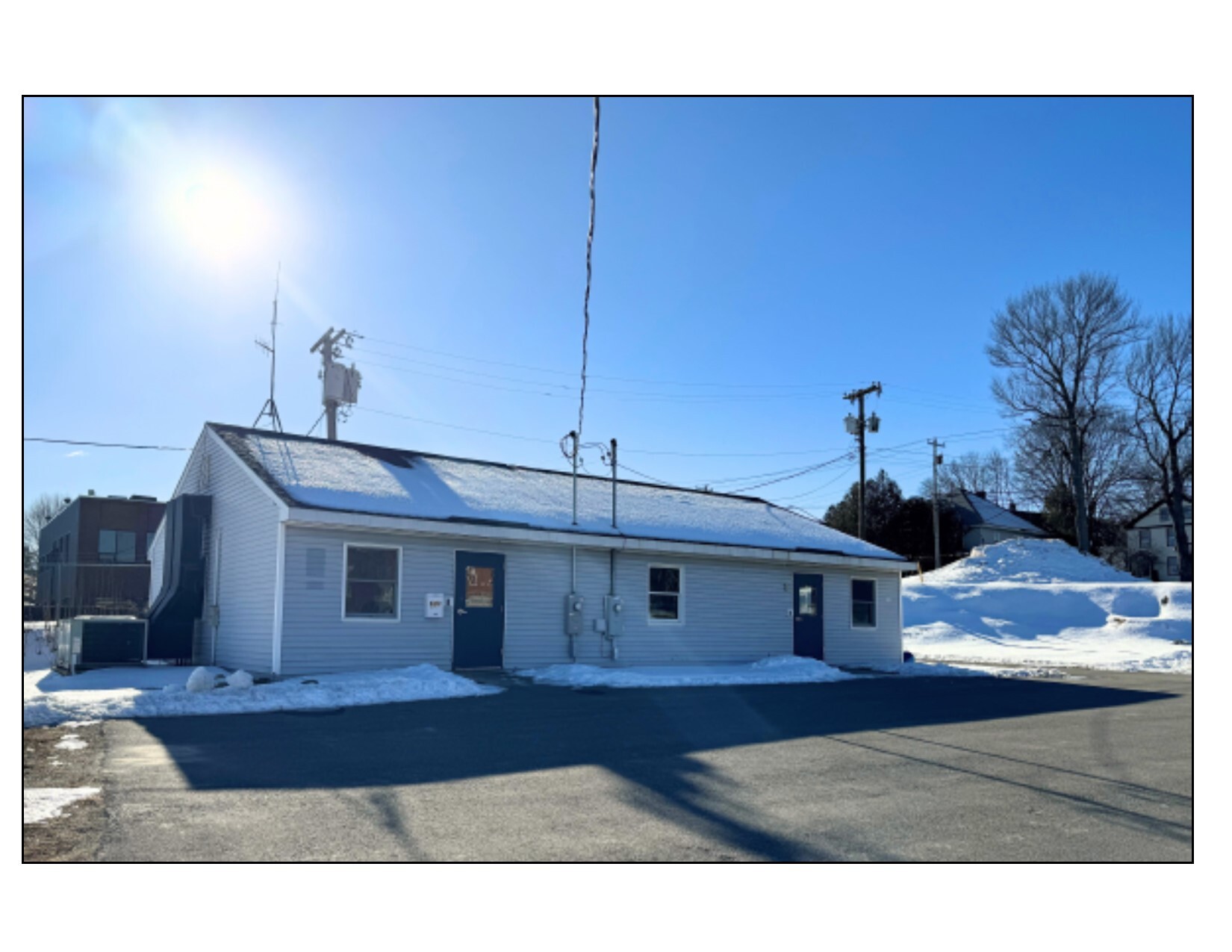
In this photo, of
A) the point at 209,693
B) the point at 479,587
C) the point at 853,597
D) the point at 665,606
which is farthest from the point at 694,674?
the point at 209,693

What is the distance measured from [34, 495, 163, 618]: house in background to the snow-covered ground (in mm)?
23595

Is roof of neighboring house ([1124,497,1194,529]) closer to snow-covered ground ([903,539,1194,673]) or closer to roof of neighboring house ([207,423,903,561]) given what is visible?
snow-covered ground ([903,539,1194,673])

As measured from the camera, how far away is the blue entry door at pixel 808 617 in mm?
A: 21438

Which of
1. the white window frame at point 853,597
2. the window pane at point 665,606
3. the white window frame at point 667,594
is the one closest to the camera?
the white window frame at point 667,594

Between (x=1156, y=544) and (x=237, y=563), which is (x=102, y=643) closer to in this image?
(x=237, y=563)

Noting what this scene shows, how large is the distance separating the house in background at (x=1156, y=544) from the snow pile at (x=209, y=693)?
5622 cm

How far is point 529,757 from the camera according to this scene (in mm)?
8352

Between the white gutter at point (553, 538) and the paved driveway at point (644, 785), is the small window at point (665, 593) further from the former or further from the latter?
the paved driveway at point (644, 785)

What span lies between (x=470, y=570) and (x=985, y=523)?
5146 cm

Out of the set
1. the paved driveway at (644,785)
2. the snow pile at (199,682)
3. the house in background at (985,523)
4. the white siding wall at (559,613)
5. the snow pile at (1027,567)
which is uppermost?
the house in background at (985,523)

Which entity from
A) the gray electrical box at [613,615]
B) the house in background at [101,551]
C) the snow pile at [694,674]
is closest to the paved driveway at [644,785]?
the snow pile at [694,674]

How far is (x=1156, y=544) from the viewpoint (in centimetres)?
Answer: 6756
